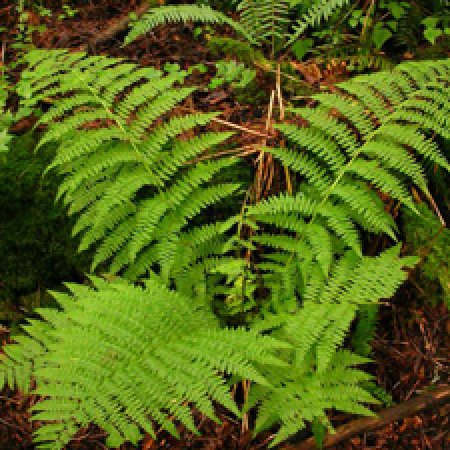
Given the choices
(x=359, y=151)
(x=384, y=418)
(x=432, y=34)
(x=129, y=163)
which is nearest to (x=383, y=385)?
(x=384, y=418)

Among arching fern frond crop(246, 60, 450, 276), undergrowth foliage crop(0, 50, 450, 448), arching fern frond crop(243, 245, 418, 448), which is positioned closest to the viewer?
undergrowth foliage crop(0, 50, 450, 448)

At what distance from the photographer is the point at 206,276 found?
3.07 metres

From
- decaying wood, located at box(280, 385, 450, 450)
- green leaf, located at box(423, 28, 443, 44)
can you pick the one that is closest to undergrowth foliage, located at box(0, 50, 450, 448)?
decaying wood, located at box(280, 385, 450, 450)

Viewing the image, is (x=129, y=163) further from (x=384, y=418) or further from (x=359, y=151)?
(x=384, y=418)

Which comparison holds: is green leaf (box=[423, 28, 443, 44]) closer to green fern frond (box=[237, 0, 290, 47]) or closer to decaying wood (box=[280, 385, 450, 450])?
green fern frond (box=[237, 0, 290, 47])

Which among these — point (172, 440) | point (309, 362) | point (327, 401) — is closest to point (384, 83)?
point (309, 362)

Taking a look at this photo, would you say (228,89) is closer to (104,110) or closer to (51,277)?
(104,110)

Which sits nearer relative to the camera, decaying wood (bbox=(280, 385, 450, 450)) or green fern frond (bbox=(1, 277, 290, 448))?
green fern frond (bbox=(1, 277, 290, 448))

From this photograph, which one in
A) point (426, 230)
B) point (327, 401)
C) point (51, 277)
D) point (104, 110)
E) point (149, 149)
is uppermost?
point (104, 110)

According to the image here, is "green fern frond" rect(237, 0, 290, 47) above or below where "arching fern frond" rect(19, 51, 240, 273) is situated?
above

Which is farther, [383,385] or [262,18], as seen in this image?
[262,18]

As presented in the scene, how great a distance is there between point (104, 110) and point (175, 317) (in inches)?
57.9

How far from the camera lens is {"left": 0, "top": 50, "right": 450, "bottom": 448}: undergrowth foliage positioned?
88.2 inches

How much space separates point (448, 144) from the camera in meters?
3.17
